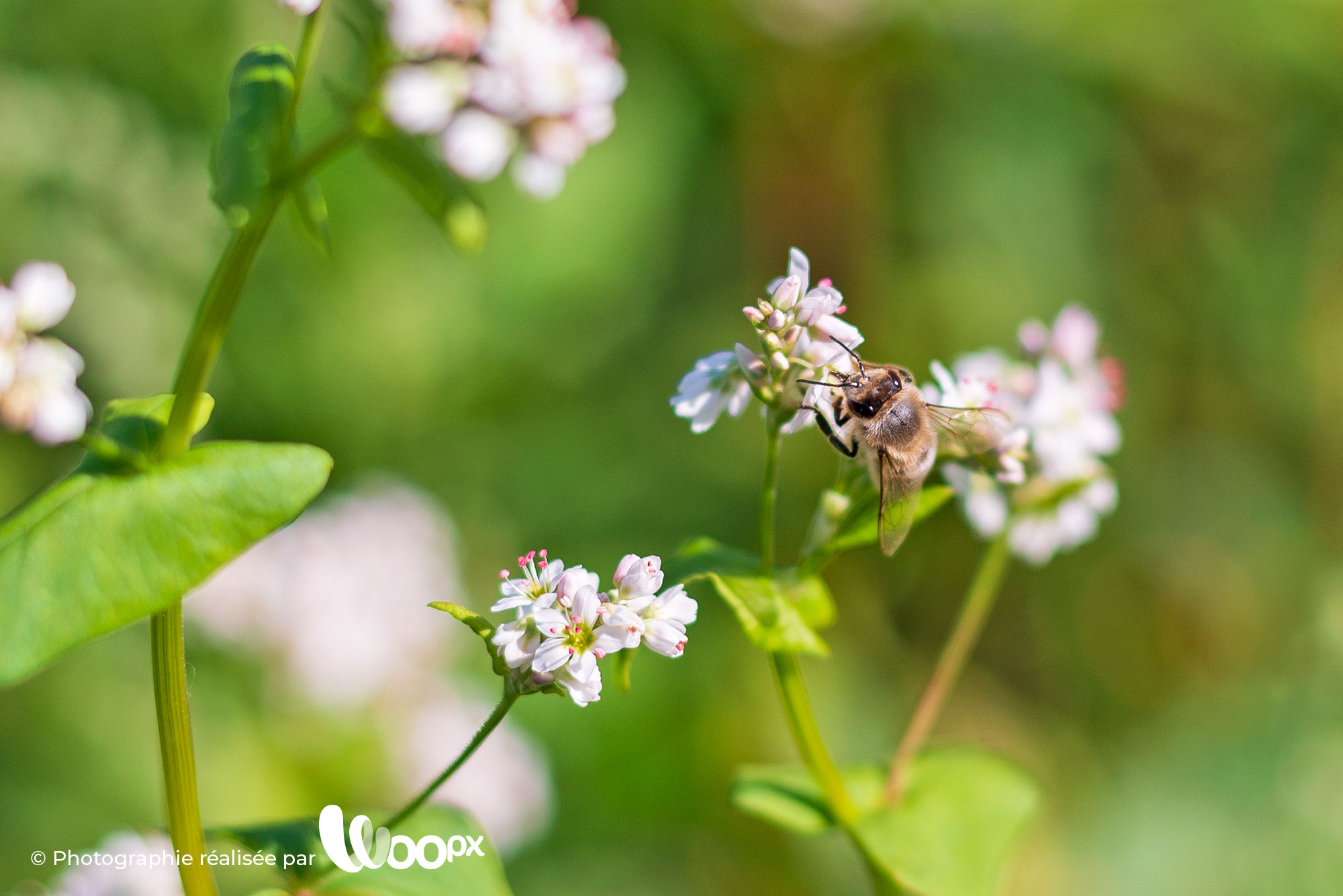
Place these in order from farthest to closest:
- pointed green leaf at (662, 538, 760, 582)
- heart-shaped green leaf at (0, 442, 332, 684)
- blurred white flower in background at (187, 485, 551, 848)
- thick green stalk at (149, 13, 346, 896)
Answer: blurred white flower in background at (187, 485, 551, 848)
pointed green leaf at (662, 538, 760, 582)
thick green stalk at (149, 13, 346, 896)
heart-shaped green leaf at (0, 442, 332, 684)

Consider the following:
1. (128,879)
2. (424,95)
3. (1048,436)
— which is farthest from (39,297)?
(1048,436)

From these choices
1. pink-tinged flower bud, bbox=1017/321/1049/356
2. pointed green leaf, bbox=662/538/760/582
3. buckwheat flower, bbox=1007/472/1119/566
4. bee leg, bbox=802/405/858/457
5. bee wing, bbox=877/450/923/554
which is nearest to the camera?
pointed green leaf, bbox=662/538/760/582

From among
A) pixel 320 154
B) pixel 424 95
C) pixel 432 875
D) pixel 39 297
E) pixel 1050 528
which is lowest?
pixel 432 875

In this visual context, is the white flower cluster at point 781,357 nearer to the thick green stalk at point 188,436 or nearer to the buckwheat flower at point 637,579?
the buckwheat flower at point 637,579

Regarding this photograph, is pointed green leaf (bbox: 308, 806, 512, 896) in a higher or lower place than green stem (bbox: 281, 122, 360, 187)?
lower

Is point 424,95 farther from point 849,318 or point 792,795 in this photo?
point 849,318

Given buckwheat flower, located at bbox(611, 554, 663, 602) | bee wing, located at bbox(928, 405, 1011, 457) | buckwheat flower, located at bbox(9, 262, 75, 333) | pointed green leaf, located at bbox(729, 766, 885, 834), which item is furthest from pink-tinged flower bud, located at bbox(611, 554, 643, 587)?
buckwheat flower, located at bbox(9, 262, 75, 333)

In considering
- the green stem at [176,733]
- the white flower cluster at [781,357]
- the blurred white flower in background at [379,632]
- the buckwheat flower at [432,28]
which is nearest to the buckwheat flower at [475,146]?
the buckwheat flower at [432,28]

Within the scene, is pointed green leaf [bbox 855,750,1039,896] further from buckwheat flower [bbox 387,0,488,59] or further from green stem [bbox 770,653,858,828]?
buckwheat flower [bbox 387,0,488,59]
